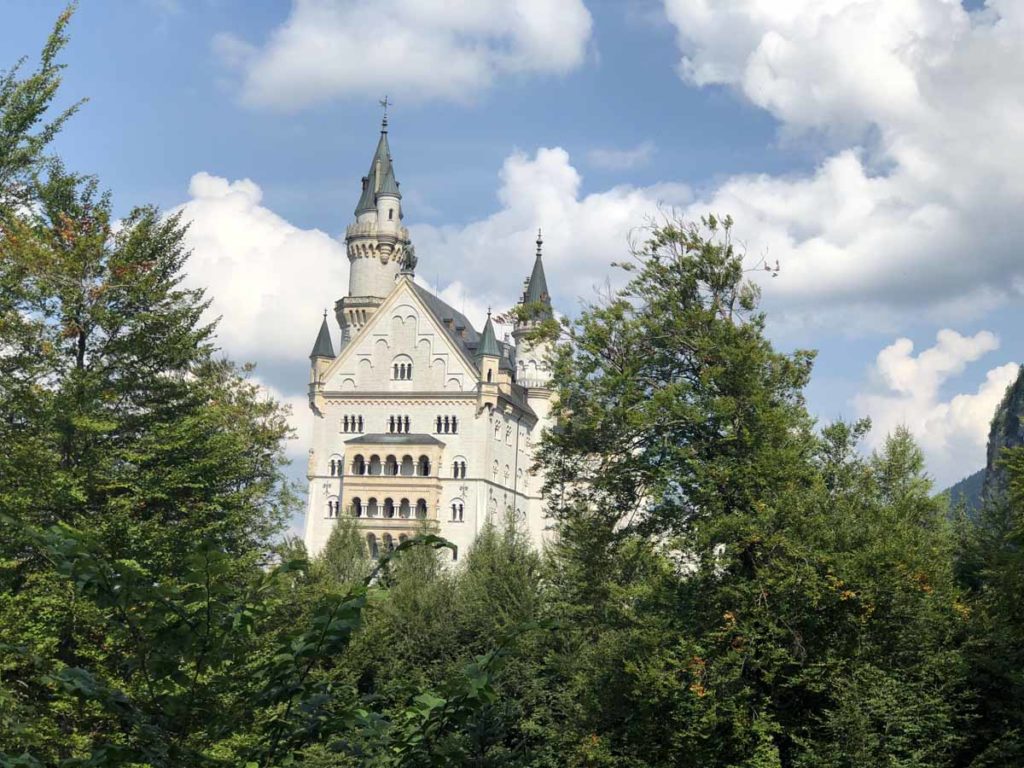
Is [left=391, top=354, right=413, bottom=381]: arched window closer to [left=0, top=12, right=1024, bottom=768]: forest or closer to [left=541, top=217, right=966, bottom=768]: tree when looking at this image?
[left=0, top=12, right=1024, bottom=768]: forest

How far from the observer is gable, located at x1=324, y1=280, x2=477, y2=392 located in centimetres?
9581

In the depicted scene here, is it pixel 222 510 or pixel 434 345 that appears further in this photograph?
pixel 434 345

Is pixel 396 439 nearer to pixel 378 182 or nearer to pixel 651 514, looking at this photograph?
pixel 378 182

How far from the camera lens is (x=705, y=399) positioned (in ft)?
87.4

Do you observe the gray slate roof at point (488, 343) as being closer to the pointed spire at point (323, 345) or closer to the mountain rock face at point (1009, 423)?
the pointed spire at point (323, 345)

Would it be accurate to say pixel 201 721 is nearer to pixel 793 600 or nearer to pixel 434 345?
pixel 793 600

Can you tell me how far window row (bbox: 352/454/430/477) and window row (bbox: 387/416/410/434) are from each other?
265 cm

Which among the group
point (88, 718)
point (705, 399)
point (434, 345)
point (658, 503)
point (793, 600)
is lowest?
point (88, 718)

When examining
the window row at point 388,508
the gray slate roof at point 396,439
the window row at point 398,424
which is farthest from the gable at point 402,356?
the window row at point 388,508

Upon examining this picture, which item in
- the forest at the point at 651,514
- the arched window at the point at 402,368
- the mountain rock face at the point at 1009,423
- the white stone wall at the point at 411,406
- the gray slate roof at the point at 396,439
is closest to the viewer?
the forest at the point at 651,514

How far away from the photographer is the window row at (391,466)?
307 feet

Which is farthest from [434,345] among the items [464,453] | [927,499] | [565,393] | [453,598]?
[565,393]

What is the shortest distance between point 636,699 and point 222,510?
41.9ft

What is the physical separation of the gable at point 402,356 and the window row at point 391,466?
6223 millimetres
